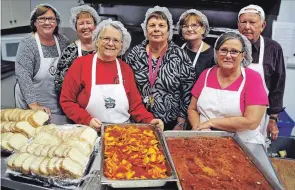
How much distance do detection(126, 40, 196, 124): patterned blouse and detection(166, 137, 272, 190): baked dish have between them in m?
0.53

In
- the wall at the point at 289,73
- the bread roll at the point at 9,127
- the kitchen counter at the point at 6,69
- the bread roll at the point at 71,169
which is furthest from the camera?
the kitchen counter at the point at 6,69

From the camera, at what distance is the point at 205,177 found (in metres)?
1.54

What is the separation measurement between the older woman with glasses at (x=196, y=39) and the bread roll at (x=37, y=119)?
1331 millimetres

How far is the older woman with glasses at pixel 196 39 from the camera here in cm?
253

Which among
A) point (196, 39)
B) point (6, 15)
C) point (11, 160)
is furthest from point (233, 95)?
point (6, 15)

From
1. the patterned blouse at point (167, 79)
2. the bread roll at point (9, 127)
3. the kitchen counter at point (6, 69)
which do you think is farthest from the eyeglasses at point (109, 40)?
the kitchen counter at point (6, 69)

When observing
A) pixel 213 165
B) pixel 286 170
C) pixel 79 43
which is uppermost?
pixel 79 43

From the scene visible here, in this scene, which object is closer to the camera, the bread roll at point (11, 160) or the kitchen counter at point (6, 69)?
the bread roll at point (11, 160)

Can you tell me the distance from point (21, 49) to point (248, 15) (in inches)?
79.0

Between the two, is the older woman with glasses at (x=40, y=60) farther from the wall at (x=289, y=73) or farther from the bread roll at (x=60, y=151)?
the wall at (x=289, y=73)

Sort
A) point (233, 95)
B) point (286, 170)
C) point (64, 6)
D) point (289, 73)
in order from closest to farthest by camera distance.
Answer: point (233, 95) < point (286, 170) < point (289, 73) < point (64, 6)

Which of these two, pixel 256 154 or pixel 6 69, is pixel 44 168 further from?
pixel 6 69

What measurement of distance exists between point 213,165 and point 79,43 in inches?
61.7

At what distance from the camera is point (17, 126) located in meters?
1.70
